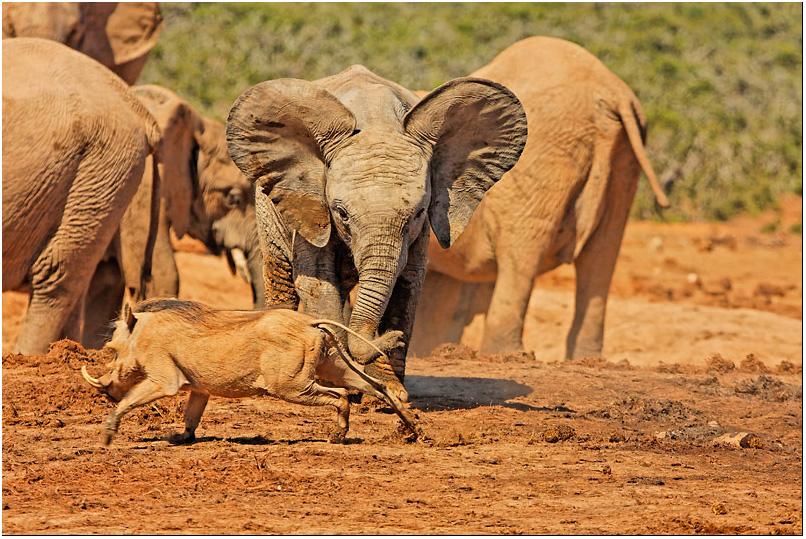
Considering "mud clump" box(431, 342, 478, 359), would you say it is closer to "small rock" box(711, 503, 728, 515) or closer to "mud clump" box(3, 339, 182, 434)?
"mud clump" box(3, 339, 182, 434)

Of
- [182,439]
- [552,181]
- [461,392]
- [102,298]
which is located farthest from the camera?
[102,298]

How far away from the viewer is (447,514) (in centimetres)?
434

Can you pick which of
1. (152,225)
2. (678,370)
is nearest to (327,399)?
(678,370)

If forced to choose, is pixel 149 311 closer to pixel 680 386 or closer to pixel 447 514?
pixel 447 514

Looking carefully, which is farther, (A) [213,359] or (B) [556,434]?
(B) [556,434]

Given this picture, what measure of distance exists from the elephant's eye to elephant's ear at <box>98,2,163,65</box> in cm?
607

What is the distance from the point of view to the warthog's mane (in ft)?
17.0

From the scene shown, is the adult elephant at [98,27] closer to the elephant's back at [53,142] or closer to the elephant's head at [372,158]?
the elephant's back at [53,142]

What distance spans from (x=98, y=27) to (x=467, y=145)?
5637mm

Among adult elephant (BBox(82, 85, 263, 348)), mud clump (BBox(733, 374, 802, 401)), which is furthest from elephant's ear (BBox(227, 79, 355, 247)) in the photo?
adult elephant (BBox(82, 85, 263, 348))

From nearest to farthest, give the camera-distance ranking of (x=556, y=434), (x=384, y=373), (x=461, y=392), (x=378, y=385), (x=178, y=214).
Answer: (x=378, y=385), (x=556, y=434), (x=384, y=373), (x=461, y=392), (x=178, y=214)

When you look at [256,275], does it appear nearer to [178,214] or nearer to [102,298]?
[178,214]

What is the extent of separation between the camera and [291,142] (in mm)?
6141

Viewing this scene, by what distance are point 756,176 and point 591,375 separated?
16.7 metres
